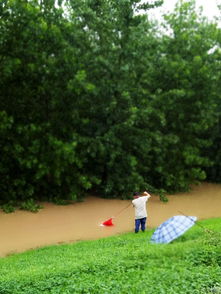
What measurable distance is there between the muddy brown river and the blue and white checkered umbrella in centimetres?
540

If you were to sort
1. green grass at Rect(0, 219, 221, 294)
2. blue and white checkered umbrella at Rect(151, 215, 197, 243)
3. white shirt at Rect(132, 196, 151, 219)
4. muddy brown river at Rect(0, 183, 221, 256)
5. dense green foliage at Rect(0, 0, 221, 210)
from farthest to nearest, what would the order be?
dense green foliage at Rect(0, 0, 221, 210) < muddy brown river at Rect(0, 183, 221, 256) < white shirt at Rect(132, 196, 151, 219) < blue and white checkered umbrella at Rect(151, 215, 197, 243) < green grass at Rect(0, 219, 221, 294)

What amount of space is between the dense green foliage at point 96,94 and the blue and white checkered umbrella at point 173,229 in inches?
325

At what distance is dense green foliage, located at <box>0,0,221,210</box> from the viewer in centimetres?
1725

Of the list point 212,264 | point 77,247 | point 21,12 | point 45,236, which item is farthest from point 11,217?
point 212,264

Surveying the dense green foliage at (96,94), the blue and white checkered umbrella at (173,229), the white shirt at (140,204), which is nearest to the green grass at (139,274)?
the blue and white checkered umbrella at (173,229)

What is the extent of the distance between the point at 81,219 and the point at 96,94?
565cm

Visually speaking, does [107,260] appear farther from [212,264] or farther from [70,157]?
[70,157]

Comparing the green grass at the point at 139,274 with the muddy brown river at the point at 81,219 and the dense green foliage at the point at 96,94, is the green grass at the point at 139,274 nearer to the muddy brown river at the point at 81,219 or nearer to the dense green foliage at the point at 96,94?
the muddy brown river at the point at 81,219

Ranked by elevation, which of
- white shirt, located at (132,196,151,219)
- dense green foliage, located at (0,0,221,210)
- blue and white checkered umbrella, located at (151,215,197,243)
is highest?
dense green foliage, located at (0,0,221,210)

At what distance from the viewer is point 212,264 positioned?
7.35 metres

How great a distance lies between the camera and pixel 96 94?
60.1 feet

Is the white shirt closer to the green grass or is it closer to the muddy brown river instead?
the muddy brown river

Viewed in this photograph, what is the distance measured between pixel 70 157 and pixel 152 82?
662cm

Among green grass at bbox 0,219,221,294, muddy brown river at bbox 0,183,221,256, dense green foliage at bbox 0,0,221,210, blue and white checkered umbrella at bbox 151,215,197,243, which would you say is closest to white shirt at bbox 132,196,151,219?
muddy brown river at bbox 0,183,221,256
